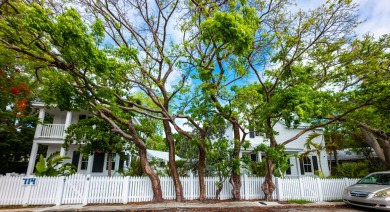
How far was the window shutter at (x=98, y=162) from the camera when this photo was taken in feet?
52.6

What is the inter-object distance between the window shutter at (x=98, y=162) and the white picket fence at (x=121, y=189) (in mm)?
7585

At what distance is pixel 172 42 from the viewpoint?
419 inches

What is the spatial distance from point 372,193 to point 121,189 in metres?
10.7

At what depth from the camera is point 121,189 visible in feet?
30.9

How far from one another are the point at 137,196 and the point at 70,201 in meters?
2.93

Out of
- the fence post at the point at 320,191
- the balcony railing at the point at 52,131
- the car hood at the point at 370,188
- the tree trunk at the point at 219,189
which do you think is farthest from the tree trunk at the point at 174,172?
the balcony railing at the point at 52,131

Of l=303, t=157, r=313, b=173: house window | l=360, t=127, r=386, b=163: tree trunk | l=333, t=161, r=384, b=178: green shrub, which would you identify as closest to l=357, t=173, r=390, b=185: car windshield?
l=360, t=127, r=386, b=163: tree trunk

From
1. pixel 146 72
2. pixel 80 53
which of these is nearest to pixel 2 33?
pixel 80 53

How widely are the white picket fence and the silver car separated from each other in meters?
1.61

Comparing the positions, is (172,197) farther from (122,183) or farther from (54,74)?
Result: (54,74)

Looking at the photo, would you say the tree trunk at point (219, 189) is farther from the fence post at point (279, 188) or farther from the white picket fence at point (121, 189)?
the fence post at point (279, 188)

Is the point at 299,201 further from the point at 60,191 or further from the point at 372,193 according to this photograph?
the point at 60,191

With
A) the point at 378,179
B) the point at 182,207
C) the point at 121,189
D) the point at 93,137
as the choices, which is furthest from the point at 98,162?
the point at 378,179

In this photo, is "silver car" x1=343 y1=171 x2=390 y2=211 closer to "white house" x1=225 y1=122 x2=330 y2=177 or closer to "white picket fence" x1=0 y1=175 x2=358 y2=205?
"white picket fence" x1=0 y1=175 x2=358 y2=205
